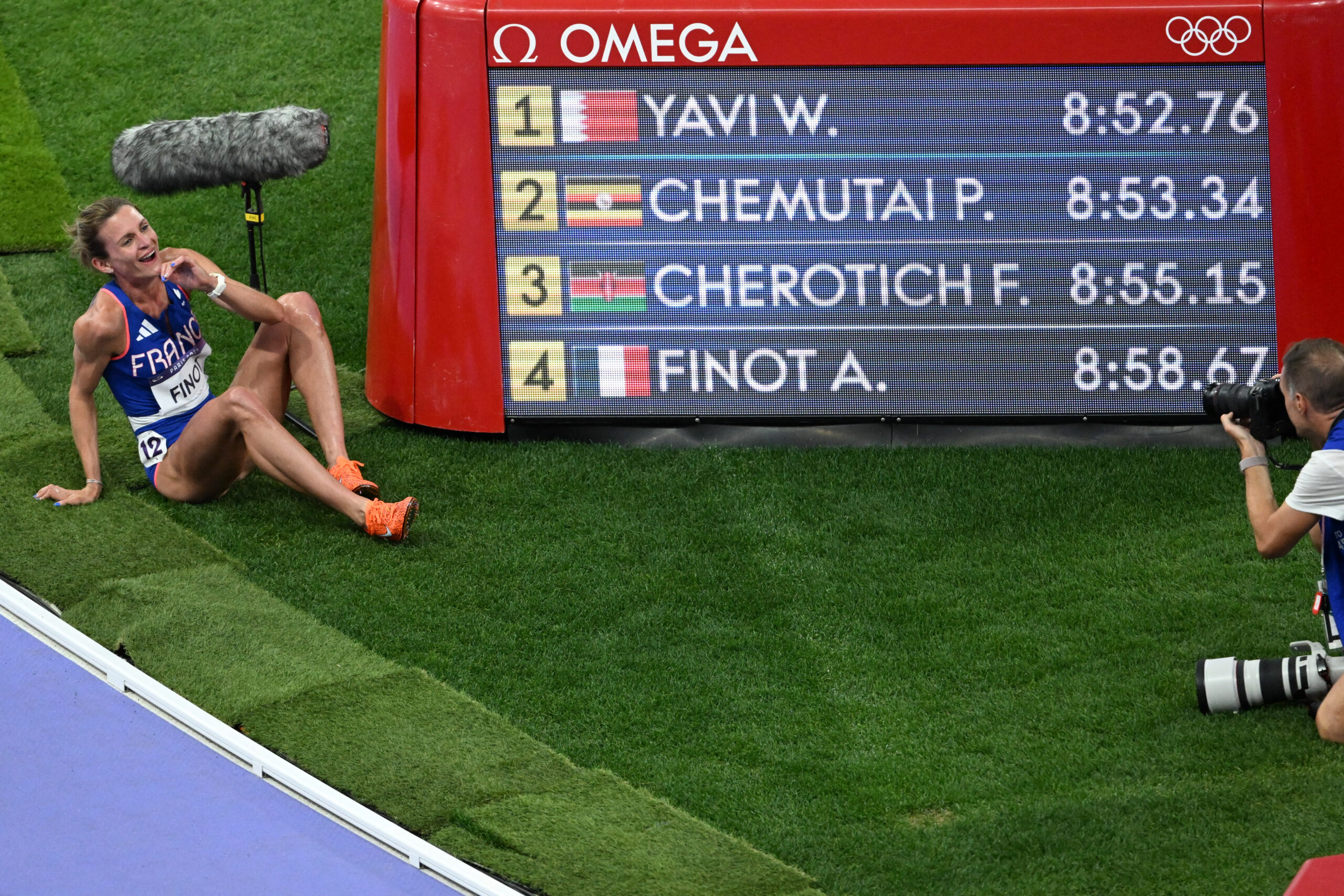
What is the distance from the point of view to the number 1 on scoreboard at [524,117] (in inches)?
233

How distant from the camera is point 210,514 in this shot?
5.66 meters

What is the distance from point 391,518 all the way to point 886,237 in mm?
2126

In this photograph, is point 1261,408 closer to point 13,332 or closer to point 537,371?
point 537,371

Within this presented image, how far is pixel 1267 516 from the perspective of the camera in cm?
420

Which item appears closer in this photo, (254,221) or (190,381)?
(190,381)

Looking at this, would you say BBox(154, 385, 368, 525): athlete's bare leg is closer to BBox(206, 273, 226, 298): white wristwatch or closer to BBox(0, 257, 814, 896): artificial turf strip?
BBox(0, 257, 814, 896): artificial turf strip

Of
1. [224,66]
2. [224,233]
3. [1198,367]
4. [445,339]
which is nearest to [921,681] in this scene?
[1198,367]

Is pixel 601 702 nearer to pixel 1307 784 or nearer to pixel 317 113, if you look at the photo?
pixel 1307 784

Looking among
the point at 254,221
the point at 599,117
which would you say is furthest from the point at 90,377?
the point at 599,117

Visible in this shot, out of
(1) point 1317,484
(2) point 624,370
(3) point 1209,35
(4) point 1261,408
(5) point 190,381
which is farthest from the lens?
(2) point 624,370

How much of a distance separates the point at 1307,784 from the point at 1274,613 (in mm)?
999

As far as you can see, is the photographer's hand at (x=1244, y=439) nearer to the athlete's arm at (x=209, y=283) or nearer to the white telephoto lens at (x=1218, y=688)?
the white telephoto lens at (x=1218, y=688)

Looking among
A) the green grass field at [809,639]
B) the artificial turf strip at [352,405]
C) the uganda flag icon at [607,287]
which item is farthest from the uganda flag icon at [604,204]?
the artificial turf strip at [352,405]

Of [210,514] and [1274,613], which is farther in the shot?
[210,514]
